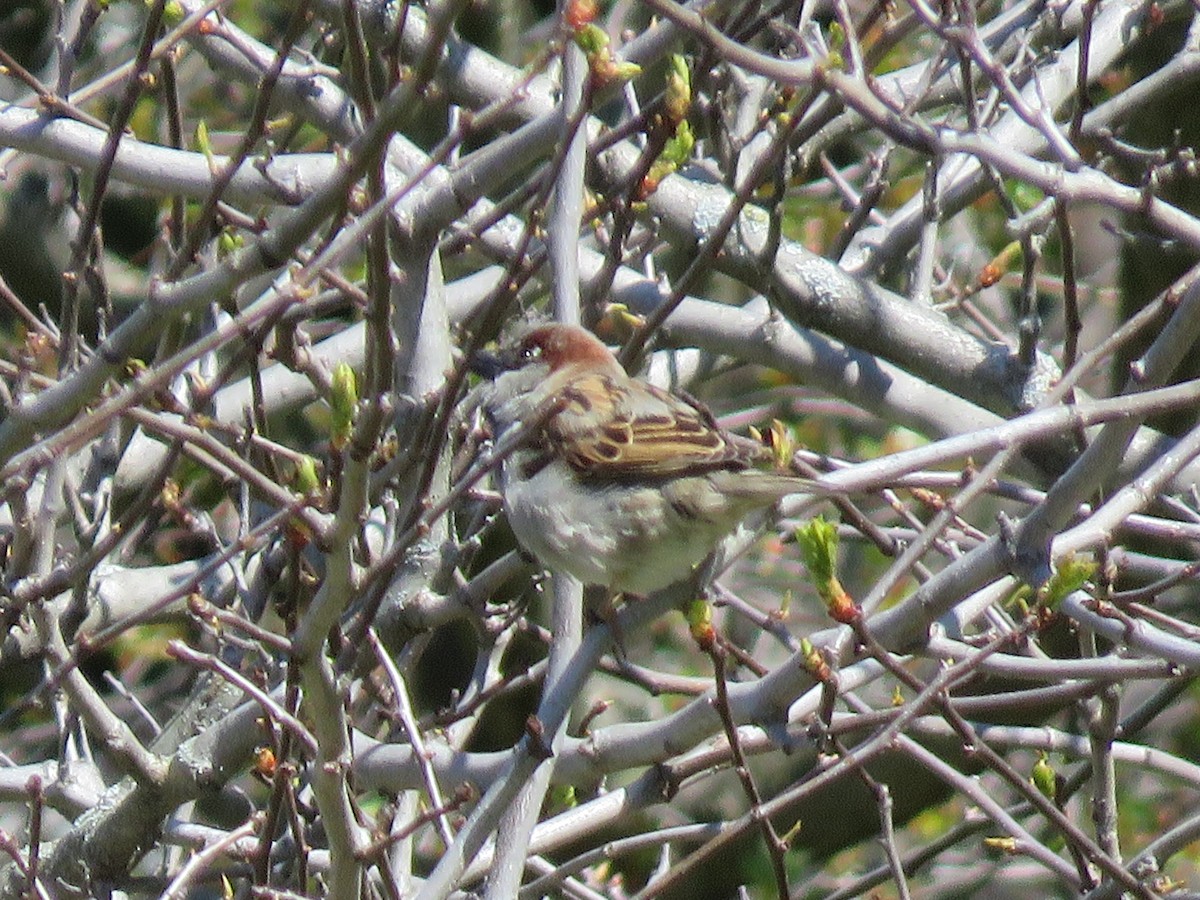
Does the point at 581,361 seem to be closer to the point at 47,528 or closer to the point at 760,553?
the point at 47,528

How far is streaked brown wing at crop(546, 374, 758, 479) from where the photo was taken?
390cm

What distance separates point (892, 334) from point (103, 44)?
5.37 m

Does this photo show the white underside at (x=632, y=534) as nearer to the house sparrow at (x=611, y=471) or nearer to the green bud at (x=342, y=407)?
the house sparrow at (x=611, y=471)

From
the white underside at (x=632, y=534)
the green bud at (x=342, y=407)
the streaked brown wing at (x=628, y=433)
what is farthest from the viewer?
the streaked brown wing at (x=628, y=433)

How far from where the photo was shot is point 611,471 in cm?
405

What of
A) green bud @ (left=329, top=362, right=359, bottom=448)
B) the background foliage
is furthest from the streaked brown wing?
green bud @ (left=329, top=362, right=359, bottom=448)

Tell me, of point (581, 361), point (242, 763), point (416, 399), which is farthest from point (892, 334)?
point (242, 763)

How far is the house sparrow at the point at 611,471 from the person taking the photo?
145 inches

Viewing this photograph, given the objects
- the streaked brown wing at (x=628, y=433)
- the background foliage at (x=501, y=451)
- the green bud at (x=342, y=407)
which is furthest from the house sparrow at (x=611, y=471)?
the green bud at (x=342, y=407)

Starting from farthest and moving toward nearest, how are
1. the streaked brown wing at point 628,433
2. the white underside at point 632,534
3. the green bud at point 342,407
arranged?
the streaked brown wing at point 628,433 → the white underside at point 632,534 → the green bud at point 342,407

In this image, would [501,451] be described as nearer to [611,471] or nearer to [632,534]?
[632,534]

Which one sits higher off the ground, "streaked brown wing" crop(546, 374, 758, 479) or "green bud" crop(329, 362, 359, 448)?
"streaked brown wing" crop(546, 374, 758, 479)

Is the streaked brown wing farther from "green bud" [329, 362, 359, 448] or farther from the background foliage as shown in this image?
"green bud" [329, 362, 359, 448]

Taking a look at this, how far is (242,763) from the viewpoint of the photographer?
3809 millimetres
